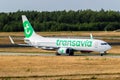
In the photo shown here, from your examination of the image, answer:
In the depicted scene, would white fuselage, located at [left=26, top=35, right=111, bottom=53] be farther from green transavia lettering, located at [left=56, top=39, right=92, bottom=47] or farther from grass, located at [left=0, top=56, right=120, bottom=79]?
grass, located at [left=0, top=56, right=120, bottom=79]

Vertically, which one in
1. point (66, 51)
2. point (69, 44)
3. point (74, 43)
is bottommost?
point (66, 51)

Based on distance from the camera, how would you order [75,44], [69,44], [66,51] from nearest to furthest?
[66,51] < [75,44] < [69,44]

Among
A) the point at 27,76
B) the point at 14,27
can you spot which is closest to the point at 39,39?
the point at 27,76

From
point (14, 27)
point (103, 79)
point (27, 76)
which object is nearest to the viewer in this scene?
point (103, 79)

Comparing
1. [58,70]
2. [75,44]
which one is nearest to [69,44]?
[75,44]

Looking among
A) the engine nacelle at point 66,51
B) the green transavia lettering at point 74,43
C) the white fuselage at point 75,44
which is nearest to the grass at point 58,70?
the white fuselage at point 75,44

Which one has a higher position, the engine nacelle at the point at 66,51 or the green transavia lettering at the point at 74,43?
the green transavia lettering at the point at 74,43

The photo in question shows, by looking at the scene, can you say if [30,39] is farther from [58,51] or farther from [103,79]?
[103,79]

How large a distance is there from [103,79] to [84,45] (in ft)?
124

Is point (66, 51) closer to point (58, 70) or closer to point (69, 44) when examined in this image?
point (69, 44)

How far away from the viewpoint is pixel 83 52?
237ft

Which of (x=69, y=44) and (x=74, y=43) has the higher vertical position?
(x=74, y=43)

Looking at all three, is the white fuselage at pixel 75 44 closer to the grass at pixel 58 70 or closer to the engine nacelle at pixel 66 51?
the engine nacelle at pixel 66 51

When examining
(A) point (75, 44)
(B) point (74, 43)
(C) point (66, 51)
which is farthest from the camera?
(B) point (74, 43)
